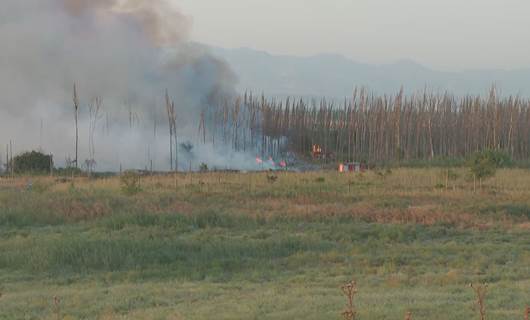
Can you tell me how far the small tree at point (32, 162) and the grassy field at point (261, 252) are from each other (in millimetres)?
16228

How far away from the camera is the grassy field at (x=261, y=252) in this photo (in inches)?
361

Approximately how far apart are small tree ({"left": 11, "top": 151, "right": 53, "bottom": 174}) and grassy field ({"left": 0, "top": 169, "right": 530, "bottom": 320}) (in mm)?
16228

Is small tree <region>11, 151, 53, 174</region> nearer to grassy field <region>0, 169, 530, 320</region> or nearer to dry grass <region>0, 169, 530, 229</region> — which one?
dry grass <region>0, 169, 530, 229</region>

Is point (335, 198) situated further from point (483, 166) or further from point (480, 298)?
point (480, 298)

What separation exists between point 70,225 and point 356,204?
7677mm

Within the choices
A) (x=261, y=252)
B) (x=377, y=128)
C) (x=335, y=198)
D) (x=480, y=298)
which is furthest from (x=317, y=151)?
(x=480, y=298)

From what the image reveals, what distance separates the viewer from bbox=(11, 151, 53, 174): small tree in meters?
42.6

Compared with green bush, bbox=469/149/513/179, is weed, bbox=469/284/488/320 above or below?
below

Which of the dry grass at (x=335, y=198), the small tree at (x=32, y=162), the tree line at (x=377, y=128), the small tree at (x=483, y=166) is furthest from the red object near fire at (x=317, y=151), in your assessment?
the small tree at (x=483, y=166)

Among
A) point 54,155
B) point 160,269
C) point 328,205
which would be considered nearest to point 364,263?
point 160,269

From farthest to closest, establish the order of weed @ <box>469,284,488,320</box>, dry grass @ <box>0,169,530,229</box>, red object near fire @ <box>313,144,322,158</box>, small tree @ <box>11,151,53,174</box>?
red object near fire @ <box>313,144,322,158</box>
small tree @ <box>11,151,53,174</box>
dry grass @ <box>0,169,530,229</box>
weed @ <box>469,284,488,320</box>

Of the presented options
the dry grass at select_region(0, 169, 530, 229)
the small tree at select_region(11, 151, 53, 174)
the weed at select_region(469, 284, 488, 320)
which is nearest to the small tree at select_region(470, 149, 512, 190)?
the dry grass at select_region(0, 169, 530, 229)

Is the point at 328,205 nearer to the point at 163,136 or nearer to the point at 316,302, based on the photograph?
the point at 316,302

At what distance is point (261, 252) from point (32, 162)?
101 ft
